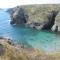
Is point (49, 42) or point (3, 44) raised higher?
point (3, 44)

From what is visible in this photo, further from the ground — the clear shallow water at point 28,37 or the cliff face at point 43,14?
the clear shallow water at point 28,37

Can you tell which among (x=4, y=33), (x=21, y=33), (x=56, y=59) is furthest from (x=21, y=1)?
(x=56, y=59)

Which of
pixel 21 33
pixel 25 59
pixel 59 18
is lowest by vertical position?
pixel 59 18

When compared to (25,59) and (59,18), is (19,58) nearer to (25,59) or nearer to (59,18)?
(25,59)

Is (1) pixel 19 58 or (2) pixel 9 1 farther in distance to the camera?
(2) pixel 9 1

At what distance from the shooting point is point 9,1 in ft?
22.2

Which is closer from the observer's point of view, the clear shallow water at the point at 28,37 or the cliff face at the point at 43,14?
the clear shallow water at the point at 28,37

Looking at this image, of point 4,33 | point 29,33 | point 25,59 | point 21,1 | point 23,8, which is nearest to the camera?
point 25,59

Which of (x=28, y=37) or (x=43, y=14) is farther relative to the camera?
(x=43, y=14)

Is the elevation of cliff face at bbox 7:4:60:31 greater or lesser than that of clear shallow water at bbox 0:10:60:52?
lesser

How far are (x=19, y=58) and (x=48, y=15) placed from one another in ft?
→ 22.4

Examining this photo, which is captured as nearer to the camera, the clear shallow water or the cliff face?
the clear shallow water

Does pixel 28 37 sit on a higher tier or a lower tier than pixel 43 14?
higher

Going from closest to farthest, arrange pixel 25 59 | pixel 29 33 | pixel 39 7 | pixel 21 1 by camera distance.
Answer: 1. pixel 25 59
2. pixel 29 33
3. pixel 21 1
4. pixel 39 7
